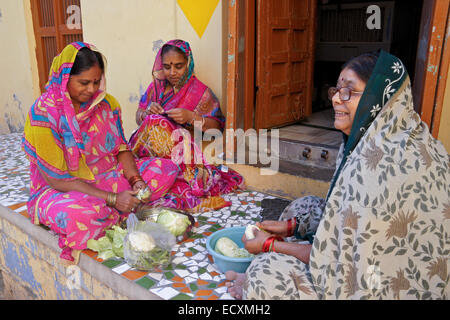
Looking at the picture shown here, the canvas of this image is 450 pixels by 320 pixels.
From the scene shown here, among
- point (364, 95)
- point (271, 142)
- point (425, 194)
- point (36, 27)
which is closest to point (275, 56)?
point (271, 142)

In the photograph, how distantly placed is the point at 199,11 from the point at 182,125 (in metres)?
1.17

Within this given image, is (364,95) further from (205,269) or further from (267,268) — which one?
(205,269)

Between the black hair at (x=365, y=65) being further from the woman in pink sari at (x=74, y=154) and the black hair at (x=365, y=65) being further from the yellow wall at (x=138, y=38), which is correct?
the yellow wall at (x=138, y=38)

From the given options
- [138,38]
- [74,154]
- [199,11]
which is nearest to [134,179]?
[74,154]

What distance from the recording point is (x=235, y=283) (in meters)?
2.01

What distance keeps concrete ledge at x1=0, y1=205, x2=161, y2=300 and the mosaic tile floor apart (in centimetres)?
6

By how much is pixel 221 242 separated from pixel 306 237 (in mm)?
516

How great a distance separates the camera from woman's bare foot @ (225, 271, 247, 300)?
1.96 meters

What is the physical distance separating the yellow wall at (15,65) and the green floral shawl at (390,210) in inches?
247

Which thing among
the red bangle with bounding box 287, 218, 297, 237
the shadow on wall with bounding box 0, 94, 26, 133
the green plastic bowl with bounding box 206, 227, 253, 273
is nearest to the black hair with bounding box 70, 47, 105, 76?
the green plastic bowl with bounding box 206, 227, 253, 273

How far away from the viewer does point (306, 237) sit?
2326 millimetres

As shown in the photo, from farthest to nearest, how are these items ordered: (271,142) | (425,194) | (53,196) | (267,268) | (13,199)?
(271,142) < (13,199) < (53,196) < (267,268) < (425,194)

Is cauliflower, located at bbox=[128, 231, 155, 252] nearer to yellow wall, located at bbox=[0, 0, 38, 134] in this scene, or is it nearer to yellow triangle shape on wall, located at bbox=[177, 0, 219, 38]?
yellow triangle shape on wall, located at bbox=[177, 0, 219, 38]

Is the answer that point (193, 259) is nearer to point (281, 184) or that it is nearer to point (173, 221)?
point (173, 221)
